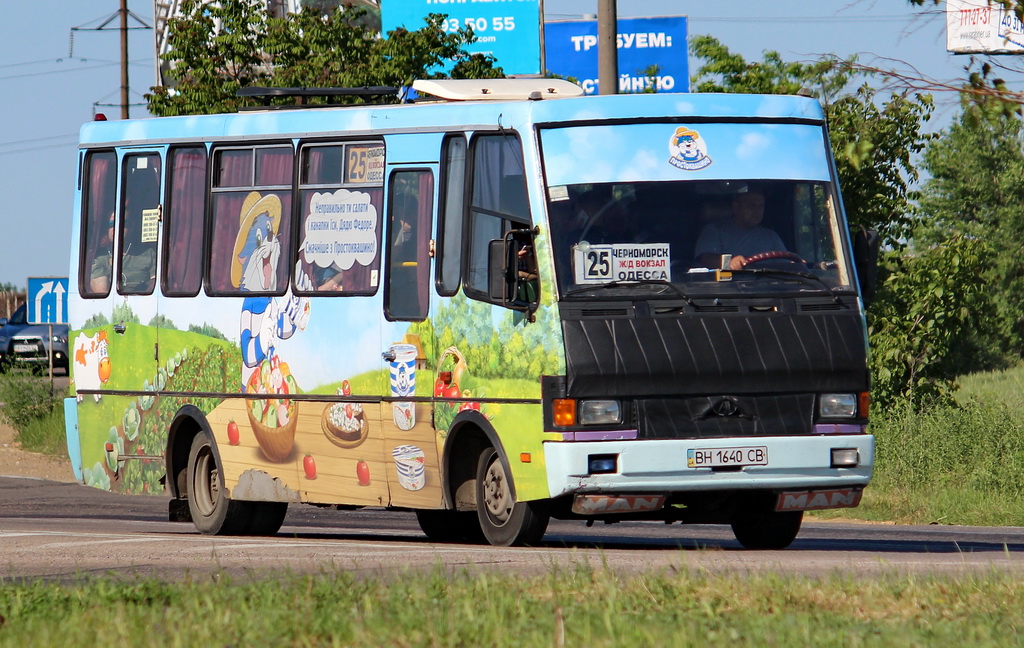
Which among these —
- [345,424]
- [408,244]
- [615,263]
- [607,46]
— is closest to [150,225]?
[345,424]

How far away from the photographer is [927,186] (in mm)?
60500

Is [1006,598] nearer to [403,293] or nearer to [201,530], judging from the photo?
[403,293]

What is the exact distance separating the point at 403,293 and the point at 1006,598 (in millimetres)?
5631

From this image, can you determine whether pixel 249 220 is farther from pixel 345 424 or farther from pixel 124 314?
pixel 345 424

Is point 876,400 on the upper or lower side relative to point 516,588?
upper

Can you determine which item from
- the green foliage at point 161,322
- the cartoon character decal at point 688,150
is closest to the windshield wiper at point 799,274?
the cartoon character decal at point 688,150

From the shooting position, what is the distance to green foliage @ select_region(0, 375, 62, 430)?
3116cm

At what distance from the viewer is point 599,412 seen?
10836mm

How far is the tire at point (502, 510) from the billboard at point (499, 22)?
28484mm

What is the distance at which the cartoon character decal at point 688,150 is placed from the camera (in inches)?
452

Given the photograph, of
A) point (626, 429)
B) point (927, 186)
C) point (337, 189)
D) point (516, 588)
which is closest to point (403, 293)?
point (337, 189)

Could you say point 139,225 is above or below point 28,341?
below

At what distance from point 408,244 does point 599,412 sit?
93.6 inches

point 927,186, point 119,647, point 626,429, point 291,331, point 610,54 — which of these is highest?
point 927,186
